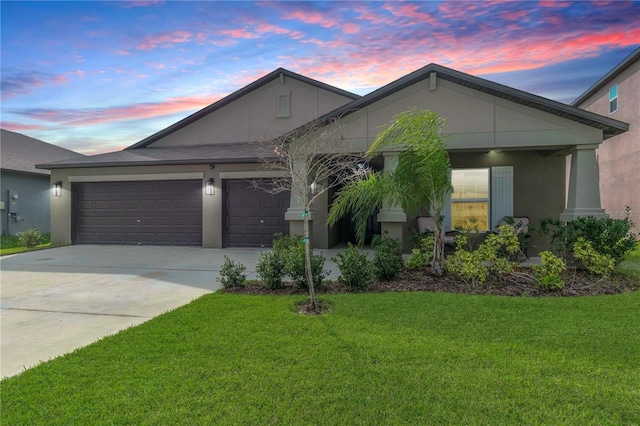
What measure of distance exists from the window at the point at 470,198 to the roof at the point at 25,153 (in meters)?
17.2

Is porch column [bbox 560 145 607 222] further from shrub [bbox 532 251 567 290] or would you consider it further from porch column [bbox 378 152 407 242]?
porch column [bbox 378 152 407 242]

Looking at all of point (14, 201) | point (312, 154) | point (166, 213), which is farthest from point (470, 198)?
point (14, 201)

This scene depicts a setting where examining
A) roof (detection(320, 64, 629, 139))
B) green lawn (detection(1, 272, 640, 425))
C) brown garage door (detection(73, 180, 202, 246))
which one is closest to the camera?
green lawn (detection(1, 272, 640, 425))

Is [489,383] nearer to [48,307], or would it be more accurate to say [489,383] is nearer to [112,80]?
[48,307]

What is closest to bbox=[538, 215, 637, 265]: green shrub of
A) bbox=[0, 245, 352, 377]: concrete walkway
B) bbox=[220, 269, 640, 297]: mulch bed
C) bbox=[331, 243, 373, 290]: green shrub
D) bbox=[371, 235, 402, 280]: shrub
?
bbox=[220, 269, 640, 297]: mulch bed

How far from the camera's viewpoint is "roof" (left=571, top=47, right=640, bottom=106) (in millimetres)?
14125

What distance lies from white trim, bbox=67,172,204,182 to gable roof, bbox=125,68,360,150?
3385 millimetres

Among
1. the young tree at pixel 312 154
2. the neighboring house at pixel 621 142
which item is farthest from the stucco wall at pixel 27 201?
the neighboring house at pixel 621 142

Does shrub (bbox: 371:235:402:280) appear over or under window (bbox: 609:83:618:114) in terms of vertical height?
under

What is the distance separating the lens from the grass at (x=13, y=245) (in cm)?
1185

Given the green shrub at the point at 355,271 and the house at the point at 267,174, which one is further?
the house at the point at 267,174

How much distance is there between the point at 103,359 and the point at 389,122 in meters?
7.78

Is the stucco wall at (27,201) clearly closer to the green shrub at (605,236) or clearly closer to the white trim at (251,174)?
the white trim at (251,174)

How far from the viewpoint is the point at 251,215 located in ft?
41.0
